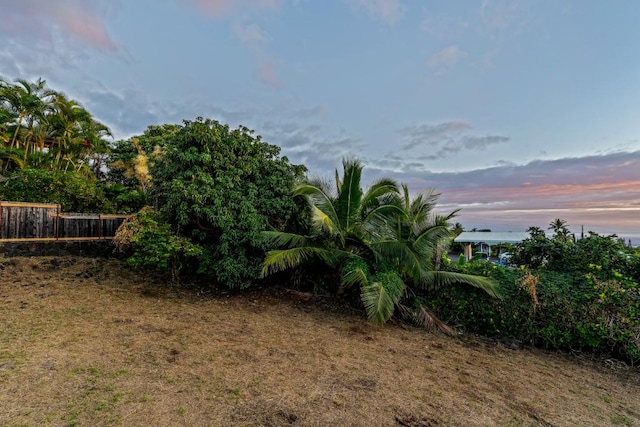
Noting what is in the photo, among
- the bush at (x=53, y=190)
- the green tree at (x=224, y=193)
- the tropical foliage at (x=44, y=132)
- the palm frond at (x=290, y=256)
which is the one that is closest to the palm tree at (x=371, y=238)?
the palm frond at (x=290, y=256)

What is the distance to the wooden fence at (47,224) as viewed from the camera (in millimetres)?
7617

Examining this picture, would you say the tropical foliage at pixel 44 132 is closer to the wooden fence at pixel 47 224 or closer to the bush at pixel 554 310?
the wooden fence at pixel 47 224

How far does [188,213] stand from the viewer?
685 cm

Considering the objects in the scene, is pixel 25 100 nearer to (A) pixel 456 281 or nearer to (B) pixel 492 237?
(A) pixel 456 281

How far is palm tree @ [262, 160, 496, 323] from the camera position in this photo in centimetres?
636

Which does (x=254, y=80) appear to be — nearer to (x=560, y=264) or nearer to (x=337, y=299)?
(x=337, y=299)

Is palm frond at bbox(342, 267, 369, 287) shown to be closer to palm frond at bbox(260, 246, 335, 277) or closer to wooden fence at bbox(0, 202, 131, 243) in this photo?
palm frond at bbox(260, 246, 335, 277)

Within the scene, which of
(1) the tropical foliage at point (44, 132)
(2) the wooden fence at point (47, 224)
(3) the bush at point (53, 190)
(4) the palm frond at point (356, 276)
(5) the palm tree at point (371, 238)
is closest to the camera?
(4) the palm frond at point (356, 276)

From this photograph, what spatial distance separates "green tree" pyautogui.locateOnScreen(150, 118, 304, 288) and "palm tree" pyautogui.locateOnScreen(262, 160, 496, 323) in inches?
24.4

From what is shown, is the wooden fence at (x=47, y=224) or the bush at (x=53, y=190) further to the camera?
the bush at (x=53, y=190)

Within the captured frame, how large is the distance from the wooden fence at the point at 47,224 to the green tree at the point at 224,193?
2.65 m

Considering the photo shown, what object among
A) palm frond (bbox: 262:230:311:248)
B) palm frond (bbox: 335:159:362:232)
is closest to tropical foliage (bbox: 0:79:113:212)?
palm frond (bbox: 262:230:311:248)

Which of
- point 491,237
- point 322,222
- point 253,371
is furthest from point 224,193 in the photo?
point 491,237

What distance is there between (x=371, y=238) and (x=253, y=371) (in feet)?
12.7
